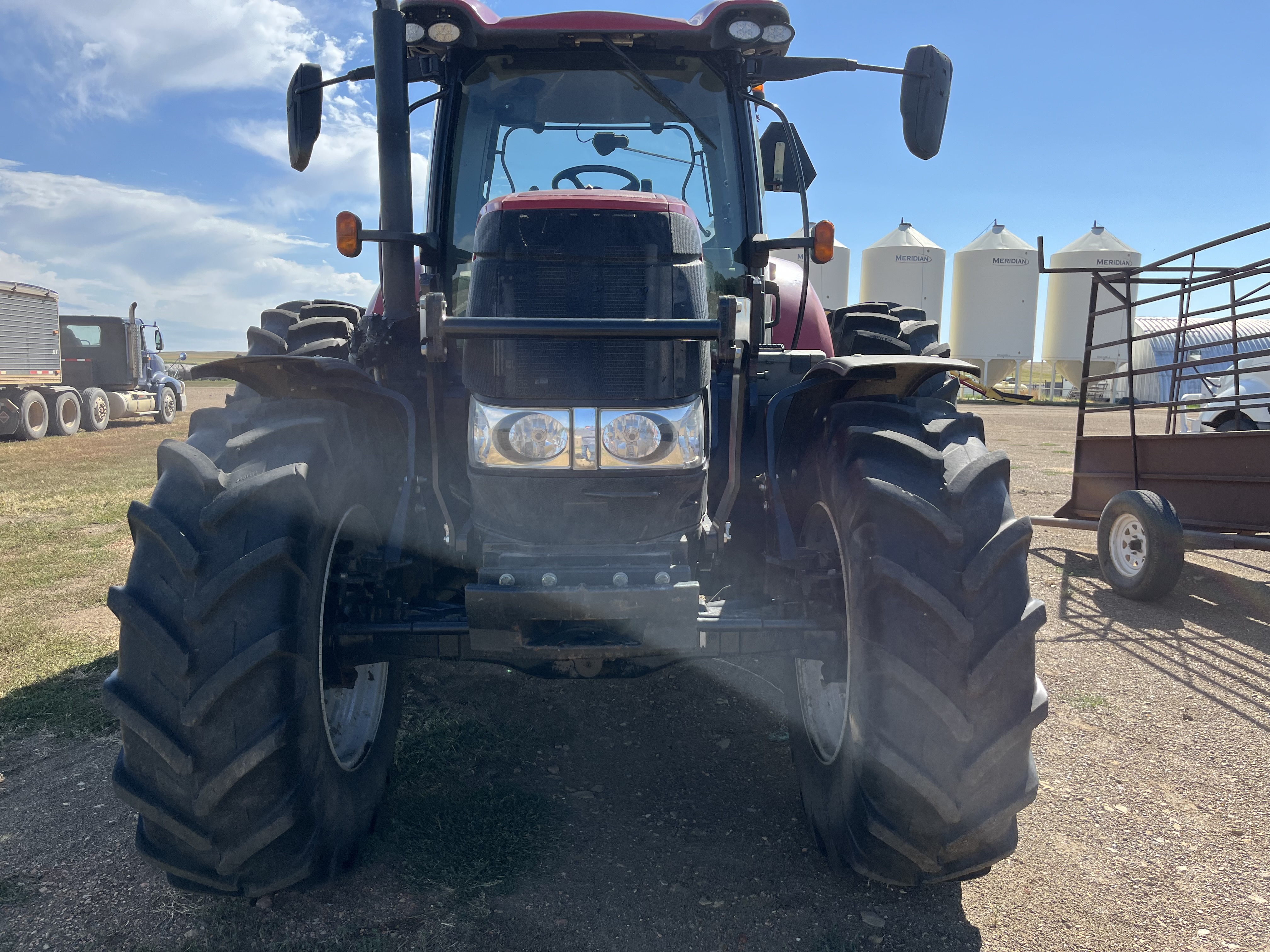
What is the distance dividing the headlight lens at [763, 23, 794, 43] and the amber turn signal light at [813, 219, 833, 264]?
642 millimetres

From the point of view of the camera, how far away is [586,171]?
133 inches

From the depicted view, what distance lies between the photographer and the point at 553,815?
8.81ft

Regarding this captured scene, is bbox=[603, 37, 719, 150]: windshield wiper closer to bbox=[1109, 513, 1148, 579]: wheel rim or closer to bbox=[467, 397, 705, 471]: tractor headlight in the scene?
bbox=[467, 397, 705, 471]: tractor headlight

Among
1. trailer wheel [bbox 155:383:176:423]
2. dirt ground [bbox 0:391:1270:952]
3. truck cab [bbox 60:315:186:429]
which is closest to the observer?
dirt ground [bbox 0:391:1270:952]

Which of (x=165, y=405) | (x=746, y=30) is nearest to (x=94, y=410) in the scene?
(x=165, y=405)

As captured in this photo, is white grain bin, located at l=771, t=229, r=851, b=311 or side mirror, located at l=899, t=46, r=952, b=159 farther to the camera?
white grain bin, located at l=771, t=229, r=851, b=311

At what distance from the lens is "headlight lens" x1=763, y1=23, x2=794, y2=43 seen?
2895mm

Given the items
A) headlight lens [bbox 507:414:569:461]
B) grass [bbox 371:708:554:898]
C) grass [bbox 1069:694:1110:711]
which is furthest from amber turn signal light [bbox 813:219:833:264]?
grass [bbox 1069:694:1110:711]

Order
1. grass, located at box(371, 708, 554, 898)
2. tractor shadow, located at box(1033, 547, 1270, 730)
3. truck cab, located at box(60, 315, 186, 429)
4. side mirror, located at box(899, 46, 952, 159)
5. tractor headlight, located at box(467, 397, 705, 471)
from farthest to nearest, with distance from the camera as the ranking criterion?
1. truck cab, located at box(60, 315, 186, 429)
2. tractor shadow, located at box(1033, 547, 1270, 730)
3. side mirror, located at box(899, 46, 952, 159)
4. grass, located at box(371, 708, 554, 898)
5. tractor headlight, located at box(467, 397, 705, 471)

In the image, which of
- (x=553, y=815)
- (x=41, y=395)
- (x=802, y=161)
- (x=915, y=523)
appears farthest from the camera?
(x=41, y=395)

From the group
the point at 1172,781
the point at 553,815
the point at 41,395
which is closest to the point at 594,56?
the point at 553,815

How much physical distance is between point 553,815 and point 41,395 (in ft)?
57.0

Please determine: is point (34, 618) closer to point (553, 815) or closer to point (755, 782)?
point (553, 815)

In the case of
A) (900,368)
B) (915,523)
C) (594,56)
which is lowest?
(915,523)
